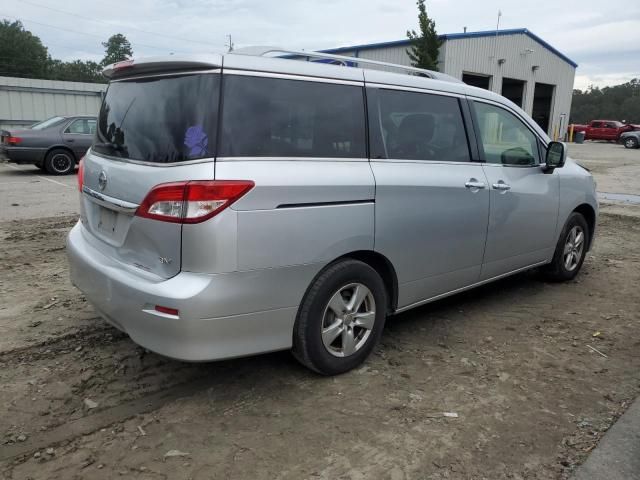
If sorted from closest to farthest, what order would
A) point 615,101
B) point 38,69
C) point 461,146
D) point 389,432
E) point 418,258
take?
point 389,432 < point 418,258 < point 461,146 < point 38,69 < point 615,101

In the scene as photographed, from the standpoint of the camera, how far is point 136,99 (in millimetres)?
3107

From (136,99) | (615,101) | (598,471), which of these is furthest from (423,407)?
(615,101)

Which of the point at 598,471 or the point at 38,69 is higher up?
the point at 38,69

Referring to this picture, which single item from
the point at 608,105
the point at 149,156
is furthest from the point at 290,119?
the point at 608,105

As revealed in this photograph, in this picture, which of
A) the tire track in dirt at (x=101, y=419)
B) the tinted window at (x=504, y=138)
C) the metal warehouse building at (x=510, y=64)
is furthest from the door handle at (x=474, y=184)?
the metal warehouse building at (x=510, y=64)

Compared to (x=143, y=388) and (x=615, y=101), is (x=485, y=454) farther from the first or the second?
(x=615, y=101)

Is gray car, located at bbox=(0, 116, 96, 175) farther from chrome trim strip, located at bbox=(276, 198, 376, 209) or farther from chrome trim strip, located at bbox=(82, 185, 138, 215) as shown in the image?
chrome trim strip, located at bbox=(276, 198, 376, 209)

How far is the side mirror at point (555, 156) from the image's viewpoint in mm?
4691

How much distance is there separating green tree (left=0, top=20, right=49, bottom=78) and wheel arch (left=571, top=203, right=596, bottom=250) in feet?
258

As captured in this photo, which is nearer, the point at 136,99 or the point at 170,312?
the point at 170,312

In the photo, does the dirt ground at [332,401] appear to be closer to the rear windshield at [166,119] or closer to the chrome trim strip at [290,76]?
the rear windshield at [166,119]

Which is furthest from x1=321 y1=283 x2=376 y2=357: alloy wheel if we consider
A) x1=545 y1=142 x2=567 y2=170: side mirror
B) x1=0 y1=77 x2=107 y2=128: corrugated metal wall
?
x1=0 y1=77 x2=107 y2=128: corrugated metal wall

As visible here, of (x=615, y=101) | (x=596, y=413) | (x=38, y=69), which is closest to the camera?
(x=596, y=413)

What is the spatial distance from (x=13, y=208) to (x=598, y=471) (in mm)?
9404
